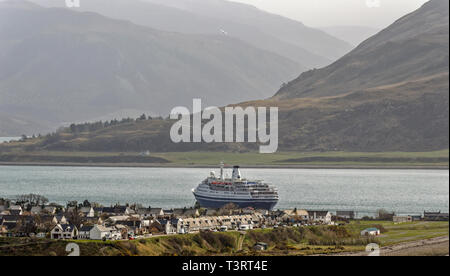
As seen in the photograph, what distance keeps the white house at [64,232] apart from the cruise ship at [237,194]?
50.3 m

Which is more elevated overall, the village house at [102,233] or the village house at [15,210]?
the village house at [15,210]

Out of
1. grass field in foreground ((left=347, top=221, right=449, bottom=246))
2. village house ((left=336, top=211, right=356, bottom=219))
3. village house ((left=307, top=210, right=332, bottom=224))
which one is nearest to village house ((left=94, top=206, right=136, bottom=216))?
village house ((left=307, top=210, right=332, bottom=224))

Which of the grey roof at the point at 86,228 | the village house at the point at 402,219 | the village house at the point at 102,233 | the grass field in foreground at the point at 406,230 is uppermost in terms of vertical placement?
the grey roof at the point at 86,228

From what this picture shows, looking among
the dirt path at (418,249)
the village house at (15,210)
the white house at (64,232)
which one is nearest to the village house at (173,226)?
the white house at (64,232)

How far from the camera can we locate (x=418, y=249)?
215 ft

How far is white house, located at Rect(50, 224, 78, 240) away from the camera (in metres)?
62.6

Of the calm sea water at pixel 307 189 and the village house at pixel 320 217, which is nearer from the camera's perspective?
the village house at pixel 320 217

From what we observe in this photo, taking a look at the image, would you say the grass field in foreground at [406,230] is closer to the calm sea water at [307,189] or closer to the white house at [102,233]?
the calm sea water at [307,189]

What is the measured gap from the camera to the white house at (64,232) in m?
62.6

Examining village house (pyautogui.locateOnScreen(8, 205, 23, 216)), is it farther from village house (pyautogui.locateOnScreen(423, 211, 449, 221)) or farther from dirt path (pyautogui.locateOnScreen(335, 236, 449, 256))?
village house (pyautogui.locateOnScreen(423, 211, 449, 221))

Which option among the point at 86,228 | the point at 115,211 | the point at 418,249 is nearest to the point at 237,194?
the point at 115,211

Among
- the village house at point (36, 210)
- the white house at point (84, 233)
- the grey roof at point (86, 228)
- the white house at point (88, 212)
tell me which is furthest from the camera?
the white house at point (88, 212)

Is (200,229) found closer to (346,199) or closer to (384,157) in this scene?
(346,199)
